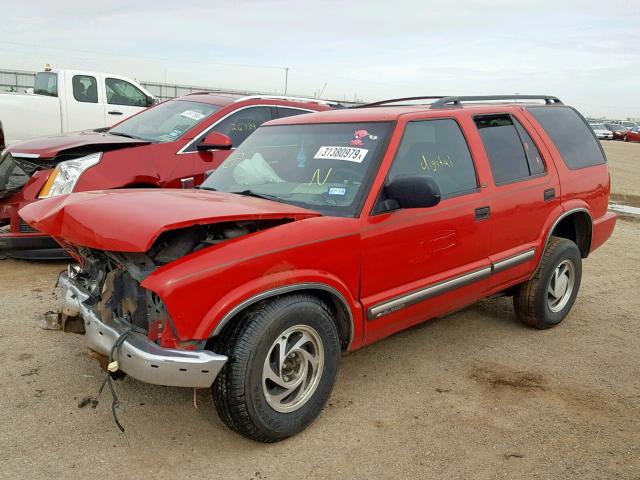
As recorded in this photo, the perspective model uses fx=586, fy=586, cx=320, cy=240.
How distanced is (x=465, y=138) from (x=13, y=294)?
13.2ft

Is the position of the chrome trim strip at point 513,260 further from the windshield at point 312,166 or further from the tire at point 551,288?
the windshield at point 312,166

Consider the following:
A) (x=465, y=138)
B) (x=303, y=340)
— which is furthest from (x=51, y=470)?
(x=465, y=138)

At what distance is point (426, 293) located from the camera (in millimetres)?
3709

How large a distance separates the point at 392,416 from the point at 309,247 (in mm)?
1135

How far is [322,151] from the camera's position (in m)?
3.80

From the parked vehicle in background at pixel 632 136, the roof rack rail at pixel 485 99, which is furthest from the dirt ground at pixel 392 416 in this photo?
the parked vehicle in background at pixel 632 136

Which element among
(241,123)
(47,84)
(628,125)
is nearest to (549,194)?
(241,123)

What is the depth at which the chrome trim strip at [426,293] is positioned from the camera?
3443mm

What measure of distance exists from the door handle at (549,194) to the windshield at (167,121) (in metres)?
3.74

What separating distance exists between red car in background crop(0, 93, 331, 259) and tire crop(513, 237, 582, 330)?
307 centimetres

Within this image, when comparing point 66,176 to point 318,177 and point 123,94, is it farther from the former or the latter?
point 123,94

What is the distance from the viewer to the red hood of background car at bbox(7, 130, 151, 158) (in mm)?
5988

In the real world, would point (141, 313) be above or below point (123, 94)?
below

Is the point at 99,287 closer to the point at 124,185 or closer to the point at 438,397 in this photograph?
the point at 438,397
